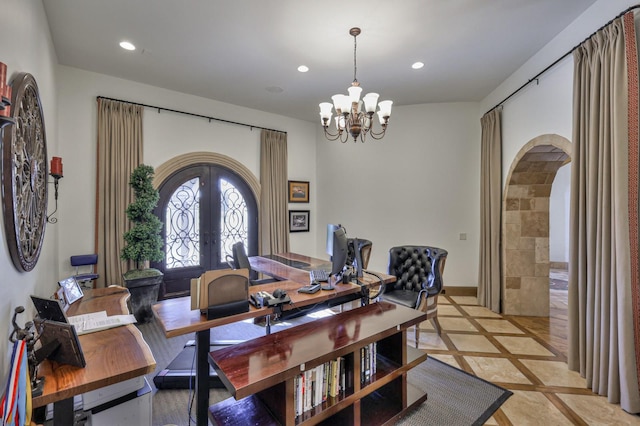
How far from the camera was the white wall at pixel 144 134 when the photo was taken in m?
3.61

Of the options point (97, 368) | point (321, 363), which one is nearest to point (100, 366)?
→ point (97, 368)

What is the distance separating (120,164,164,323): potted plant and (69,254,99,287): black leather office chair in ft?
0.99

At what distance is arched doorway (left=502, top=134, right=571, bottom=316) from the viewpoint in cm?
398

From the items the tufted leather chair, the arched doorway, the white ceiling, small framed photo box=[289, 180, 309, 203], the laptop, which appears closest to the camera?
the laptop

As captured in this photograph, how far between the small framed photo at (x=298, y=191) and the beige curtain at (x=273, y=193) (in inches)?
9.4

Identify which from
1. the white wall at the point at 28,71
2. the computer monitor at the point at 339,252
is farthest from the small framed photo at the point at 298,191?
the white wall at the point at 28,71

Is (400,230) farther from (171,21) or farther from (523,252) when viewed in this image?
(171,21)

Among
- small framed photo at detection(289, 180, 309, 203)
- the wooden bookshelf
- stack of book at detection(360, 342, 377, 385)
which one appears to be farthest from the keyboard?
small framed photo at detection(289, 180, 309, 203)

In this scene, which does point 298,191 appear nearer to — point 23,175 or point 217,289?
point 217,289

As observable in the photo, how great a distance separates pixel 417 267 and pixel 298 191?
2944mm

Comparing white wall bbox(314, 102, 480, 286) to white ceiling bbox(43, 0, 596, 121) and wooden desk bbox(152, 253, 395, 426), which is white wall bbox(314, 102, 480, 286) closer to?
white ceiling bbox(43, 0, 596, 121)

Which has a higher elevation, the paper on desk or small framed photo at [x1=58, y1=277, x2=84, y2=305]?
small framed photo at [x1=58, y1=277, x2=84, y2=305]

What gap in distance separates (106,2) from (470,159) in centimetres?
512

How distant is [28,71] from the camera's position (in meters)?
2.00
